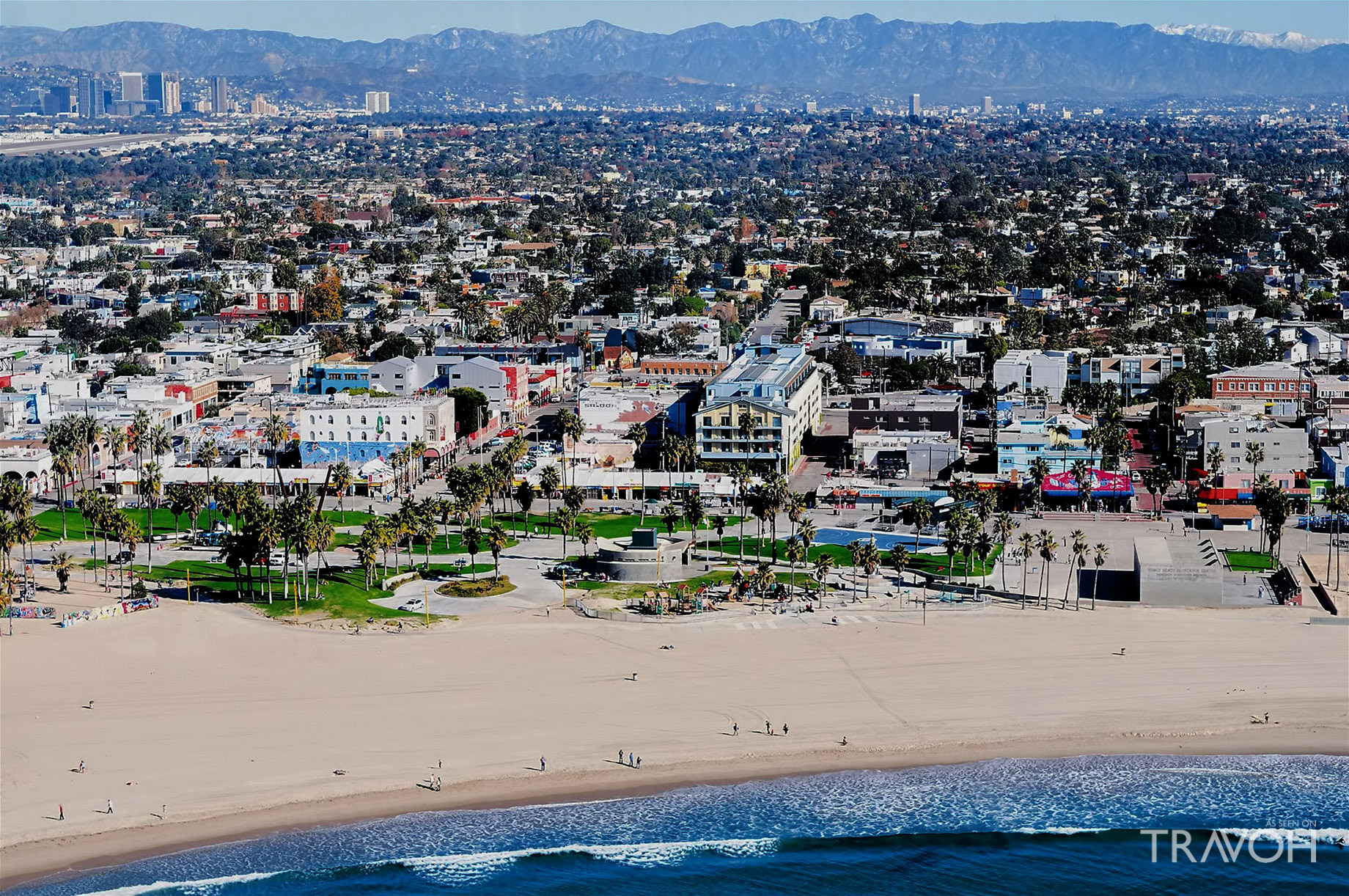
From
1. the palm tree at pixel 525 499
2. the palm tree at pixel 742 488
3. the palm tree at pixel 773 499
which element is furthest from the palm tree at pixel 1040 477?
the palm tree at pixel 525 499

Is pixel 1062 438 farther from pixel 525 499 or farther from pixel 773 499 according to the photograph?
pixel 525 499

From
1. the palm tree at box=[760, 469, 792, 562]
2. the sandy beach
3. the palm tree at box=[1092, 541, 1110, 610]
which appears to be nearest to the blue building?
the palm tree at box=[760, 469, 792, 562]

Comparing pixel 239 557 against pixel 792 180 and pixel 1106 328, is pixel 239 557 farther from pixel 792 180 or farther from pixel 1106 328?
pixel 792 180

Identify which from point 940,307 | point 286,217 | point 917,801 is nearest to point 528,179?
point 286,217

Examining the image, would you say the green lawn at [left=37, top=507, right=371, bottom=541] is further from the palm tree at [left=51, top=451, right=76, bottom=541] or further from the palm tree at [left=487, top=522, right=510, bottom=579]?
the palm tree at [left=487, top=522, right=510, bottom=579]

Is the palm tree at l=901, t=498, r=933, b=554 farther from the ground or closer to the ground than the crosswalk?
farther from the ground

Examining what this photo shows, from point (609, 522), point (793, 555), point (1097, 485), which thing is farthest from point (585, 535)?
point (1097, 485)
